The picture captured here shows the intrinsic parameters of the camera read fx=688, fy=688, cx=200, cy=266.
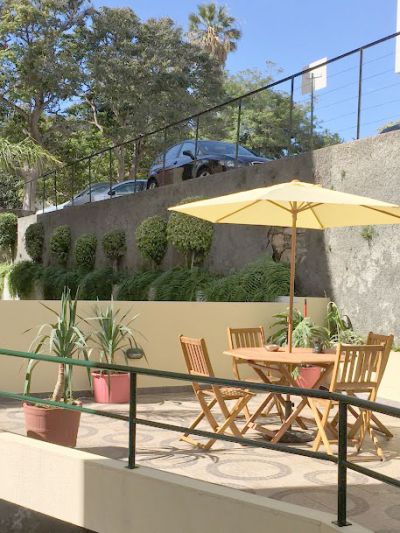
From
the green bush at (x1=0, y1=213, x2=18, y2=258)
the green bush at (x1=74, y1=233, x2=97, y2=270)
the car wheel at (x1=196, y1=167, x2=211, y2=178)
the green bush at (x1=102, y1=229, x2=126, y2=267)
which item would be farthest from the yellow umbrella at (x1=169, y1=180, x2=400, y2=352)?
the green bush at (x1=0, y1=213, x2=18, y2=258)

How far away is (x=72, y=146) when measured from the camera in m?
33.6

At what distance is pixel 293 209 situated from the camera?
6953 millimetres

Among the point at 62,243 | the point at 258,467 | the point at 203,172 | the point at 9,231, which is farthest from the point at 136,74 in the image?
the point at 258,467

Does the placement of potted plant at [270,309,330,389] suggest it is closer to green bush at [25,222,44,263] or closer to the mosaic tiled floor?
the mosaic tiled floor

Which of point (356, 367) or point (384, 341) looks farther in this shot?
point (384, 341)

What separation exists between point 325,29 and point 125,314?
37998 millimetres

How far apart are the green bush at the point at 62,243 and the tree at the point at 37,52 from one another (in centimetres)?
868

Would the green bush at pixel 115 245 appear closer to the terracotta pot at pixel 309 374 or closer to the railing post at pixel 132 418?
the terracotta pot at pixel 309 374

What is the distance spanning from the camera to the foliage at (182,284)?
42.8ft

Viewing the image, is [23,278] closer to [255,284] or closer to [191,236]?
[191,236]

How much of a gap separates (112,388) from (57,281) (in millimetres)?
11267

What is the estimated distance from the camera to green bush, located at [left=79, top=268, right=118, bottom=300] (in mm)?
16688

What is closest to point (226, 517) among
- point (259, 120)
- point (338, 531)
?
point (338, 531)

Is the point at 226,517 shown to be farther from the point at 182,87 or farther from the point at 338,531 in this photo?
the point at 182,87
